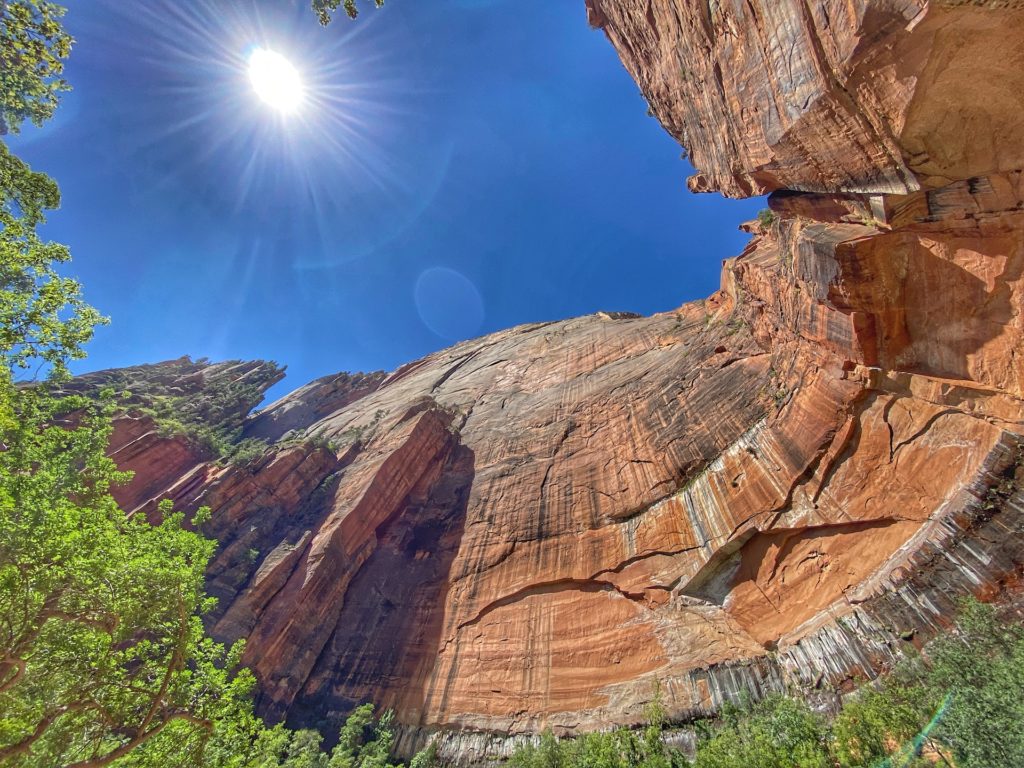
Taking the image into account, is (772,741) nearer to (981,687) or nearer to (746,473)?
(981,687)

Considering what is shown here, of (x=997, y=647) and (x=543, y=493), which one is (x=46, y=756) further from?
(x=997, y=647)

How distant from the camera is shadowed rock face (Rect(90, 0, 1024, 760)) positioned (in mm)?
12258

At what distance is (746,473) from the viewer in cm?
1894

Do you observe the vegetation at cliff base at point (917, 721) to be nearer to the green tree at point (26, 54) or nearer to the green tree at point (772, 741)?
the green tree at point (772, 741)

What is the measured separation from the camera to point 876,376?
54.1 ft

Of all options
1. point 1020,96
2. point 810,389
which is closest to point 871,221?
point 1020,96

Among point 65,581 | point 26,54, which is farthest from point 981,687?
point 26,54

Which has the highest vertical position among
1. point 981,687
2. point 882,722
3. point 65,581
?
point 65,581

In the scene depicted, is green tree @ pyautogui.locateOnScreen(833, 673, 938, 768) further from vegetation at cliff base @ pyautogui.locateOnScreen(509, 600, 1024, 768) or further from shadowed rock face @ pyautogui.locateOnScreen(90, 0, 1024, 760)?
shadowed rock face @ pyautogui.locateOnScreen(90, 0, 1024, 760)

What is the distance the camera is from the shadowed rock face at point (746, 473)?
12258mm

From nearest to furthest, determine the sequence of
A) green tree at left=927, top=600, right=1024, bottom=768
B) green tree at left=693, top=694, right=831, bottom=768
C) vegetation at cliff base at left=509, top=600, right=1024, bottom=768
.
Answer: green tree at left=927, top=600, right=1024, bottom=768 < vegetation at cliff base at left=509, top=600, right=1024, bottom=768 < green tree at left=693, top=694, right=831, bottom=768

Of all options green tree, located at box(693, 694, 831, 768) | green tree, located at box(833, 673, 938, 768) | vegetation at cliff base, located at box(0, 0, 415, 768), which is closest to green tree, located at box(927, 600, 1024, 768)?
green tree, located at box(833, 673, 938, 768)

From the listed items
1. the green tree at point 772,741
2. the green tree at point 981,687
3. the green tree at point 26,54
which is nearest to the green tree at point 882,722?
the green tree at point 981,687

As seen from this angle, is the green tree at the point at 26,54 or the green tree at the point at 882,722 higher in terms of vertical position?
the green tree at the point at 26,54
